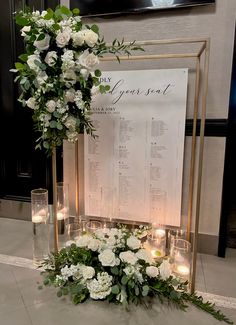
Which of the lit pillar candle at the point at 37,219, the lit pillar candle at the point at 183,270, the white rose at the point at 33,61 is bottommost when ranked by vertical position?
the lit pillar candle at the point at 183,270

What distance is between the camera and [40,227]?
6.35ft

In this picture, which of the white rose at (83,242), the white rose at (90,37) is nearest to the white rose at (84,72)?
the white rose at (90,37)

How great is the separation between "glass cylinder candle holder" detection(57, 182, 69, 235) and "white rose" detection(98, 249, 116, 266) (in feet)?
2.92

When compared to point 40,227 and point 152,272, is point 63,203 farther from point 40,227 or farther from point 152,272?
point 152,272

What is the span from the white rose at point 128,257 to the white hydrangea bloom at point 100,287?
12cm

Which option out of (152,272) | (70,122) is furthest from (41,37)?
(152,272)

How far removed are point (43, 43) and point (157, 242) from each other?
1.40 meters

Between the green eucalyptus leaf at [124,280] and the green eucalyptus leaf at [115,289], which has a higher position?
the green eucalyptus leaf at [124,280]

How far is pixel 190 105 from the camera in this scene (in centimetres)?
200

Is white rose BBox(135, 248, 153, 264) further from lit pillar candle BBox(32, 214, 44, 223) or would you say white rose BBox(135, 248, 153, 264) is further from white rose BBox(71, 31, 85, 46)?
white rose BBox(71, 31, 85, 46)

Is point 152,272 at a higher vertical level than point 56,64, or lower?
lower

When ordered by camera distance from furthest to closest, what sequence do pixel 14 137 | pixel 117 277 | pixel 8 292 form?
pixel 14 137 → pixel 8 292 → pixel 117 277

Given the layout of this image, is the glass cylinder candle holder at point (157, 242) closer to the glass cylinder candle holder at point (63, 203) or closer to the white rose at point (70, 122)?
the glass cylinder candle holder at point (63, 203)

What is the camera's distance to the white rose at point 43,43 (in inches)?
53.4
